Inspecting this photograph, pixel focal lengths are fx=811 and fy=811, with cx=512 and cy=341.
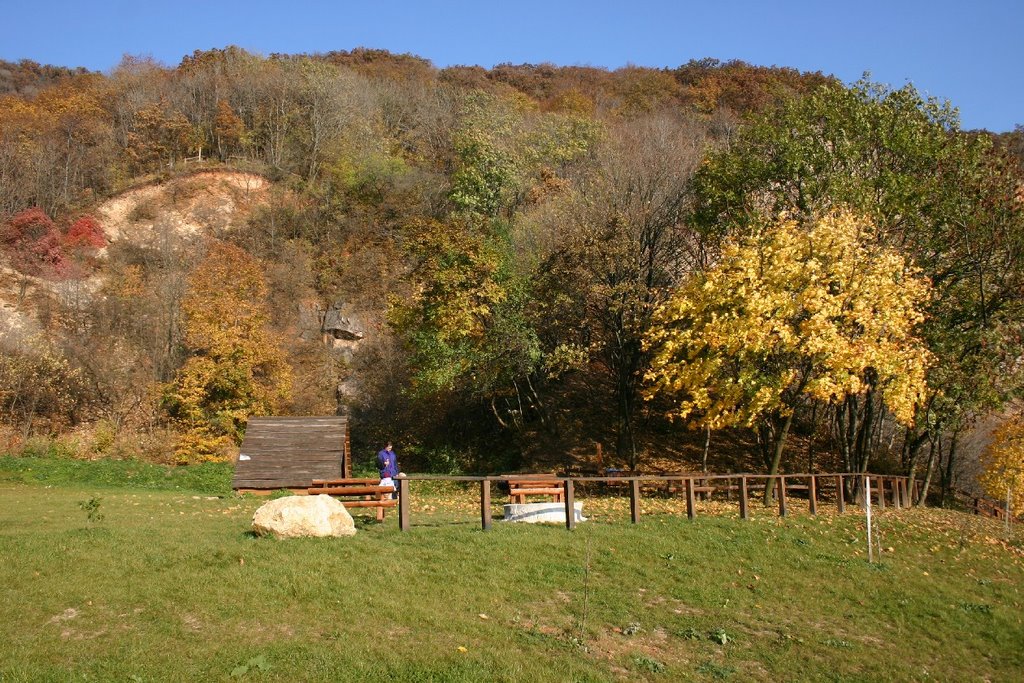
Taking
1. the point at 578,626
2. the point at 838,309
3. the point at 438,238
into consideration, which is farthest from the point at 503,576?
the point at 438,238

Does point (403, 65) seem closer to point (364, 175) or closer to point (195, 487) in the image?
point (364, 175)

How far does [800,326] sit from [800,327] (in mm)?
41

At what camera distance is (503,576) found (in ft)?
39.2

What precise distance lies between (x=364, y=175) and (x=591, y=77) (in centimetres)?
5198

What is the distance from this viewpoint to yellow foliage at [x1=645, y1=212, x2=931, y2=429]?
1941 cm

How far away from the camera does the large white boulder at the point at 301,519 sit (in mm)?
12961

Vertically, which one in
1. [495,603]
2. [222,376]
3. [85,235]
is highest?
[85,235]

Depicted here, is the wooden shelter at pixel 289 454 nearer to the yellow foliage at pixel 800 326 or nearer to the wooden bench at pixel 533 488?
the wooden bench at pixel 533 488

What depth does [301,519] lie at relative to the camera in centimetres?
1307

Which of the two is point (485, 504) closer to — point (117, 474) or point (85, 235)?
point (117, 474)

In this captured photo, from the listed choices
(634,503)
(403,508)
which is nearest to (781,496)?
(634,503)

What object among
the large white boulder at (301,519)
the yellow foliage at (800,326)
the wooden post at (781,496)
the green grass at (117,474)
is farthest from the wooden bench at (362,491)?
the wooden post at (781,496)

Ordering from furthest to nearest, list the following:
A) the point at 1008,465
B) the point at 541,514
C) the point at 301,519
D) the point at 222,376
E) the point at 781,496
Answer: the point at 222,376 < the point at 1008,465 < the point at 781,496 < the point at 541,514 < the point at 301,519

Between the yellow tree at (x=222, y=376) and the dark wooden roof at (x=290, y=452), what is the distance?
9927 mm
